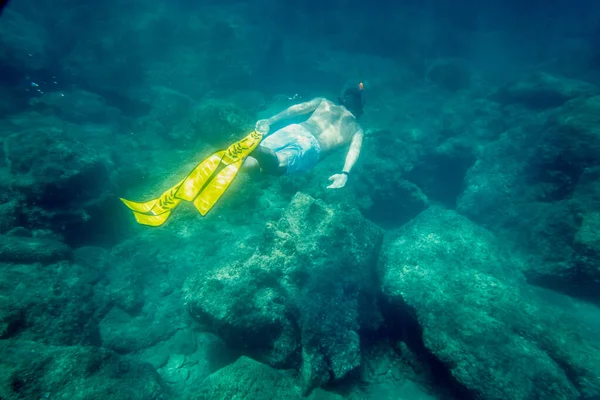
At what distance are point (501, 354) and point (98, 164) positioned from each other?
8.43 metres

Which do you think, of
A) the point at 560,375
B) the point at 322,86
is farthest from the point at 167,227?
the point at 322,86

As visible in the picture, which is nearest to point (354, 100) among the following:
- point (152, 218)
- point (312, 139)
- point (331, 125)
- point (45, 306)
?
point (331, 125)

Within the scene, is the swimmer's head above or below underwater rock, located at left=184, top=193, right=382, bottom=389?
above

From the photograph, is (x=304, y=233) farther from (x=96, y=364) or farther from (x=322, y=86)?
(x=322, y=86)

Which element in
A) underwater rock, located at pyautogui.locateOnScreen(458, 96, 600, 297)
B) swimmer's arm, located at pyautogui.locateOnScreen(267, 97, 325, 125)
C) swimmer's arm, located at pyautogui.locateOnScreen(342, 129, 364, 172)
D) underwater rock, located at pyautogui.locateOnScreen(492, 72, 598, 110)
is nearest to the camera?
underwater rock, located at pyautogui.locateOnScreen(458, 96, 600, 297)

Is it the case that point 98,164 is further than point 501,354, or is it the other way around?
point 98,164

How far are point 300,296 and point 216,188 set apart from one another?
2.14 m

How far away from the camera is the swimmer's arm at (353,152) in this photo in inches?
256

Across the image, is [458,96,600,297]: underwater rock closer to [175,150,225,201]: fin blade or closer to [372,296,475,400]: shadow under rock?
[372,296,475,400]: shadow under rock

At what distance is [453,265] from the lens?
540 centimetres

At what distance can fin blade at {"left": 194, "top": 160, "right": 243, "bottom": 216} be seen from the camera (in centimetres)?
451

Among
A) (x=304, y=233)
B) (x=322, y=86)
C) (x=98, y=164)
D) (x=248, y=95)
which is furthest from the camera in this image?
(x=322, y=86)

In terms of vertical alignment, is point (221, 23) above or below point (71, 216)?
above

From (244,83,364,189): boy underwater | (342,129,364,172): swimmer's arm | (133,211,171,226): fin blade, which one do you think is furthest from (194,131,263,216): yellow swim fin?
(342,129,364,172): swimmer's arm
